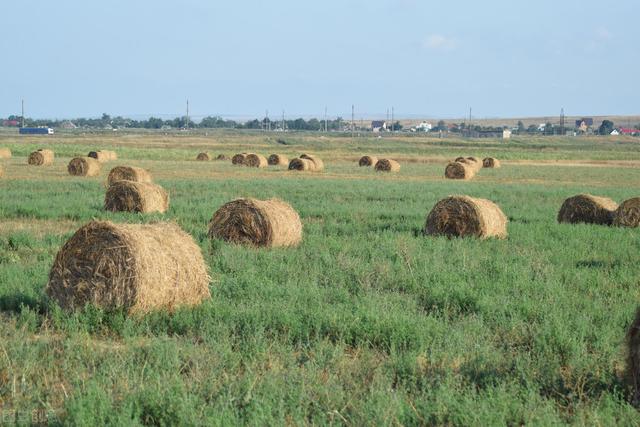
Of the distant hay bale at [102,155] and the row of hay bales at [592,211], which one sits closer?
the row of hay bales at [592,211]

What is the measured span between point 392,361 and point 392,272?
14.2 ft

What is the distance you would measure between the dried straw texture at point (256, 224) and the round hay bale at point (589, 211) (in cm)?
780

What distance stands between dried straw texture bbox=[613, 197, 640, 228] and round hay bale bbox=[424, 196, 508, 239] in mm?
3593

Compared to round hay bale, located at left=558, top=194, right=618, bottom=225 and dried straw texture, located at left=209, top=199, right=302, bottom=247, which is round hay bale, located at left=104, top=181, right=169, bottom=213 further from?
round hay bale, located at left=558, top=194, right=618, bottom=225

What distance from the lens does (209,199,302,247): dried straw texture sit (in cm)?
1459

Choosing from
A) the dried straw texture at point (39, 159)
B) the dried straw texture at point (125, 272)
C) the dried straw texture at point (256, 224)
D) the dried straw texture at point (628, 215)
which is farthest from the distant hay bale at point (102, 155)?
the dried straw texture at point (125, 272)

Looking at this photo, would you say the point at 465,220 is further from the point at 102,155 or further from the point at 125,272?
the point at 102,155

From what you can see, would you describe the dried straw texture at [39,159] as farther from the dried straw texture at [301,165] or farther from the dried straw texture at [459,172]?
the dried straw texture at [459,172]

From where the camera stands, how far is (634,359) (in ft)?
21.4

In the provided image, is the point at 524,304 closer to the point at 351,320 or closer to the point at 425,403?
the point at 351,320

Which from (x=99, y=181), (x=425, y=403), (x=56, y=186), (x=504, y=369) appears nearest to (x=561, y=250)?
(x=504, y=369)

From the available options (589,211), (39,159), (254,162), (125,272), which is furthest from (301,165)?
(125,272)

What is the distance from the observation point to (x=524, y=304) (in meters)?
9.60

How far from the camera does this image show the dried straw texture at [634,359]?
6.50 metres
